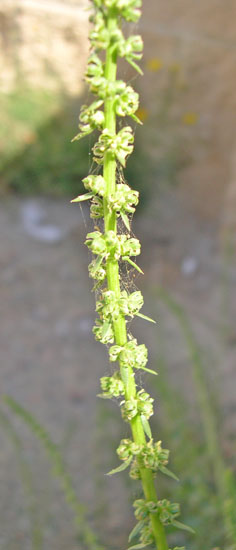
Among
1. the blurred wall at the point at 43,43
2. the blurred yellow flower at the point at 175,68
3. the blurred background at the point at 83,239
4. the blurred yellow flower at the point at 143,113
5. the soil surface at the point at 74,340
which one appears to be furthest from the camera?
the blurred wall at the point at 43,43

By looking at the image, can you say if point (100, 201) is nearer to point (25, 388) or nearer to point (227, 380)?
point (227, 380)

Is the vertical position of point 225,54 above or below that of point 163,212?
above

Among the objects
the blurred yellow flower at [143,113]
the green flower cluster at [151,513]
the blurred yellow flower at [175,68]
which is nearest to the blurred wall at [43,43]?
the blurred yellow flower at [143,113]

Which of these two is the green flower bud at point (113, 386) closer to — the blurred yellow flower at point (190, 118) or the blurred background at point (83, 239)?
the blurred background at point (83, 239)

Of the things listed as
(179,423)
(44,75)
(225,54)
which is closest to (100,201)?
(179,423)

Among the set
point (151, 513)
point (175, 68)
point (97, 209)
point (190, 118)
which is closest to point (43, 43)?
point (175, 68)

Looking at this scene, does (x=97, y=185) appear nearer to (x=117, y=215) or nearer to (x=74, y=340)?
(x=117, y=215)
